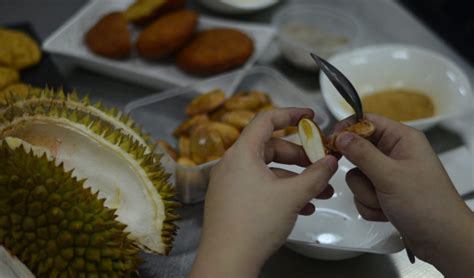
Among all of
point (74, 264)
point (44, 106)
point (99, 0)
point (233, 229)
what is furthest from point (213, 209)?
point (99, 0)

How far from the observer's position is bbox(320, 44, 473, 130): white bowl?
3.03 ft

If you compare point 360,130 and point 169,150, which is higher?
point 360,130

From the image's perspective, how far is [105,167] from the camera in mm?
624

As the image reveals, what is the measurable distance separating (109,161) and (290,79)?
539mm

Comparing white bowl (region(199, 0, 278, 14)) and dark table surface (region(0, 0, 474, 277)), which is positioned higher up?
white bowl (region(199, 0, 278, 14))

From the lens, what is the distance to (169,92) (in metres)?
0.93

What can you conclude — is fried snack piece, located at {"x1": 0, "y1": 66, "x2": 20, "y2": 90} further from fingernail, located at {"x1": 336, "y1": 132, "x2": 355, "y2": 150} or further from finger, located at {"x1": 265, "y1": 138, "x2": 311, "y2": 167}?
fingernail, located at {"x1": 336, "y1": 132, "x2": 355, "y2": 150}

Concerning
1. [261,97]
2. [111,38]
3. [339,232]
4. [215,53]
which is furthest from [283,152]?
[111,38]

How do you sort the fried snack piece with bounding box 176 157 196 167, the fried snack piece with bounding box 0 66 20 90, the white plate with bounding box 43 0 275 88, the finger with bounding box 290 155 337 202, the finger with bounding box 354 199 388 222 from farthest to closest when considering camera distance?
1. the white plate with bounding box 43 0 275 88
2. the fried snack piece with bounding box 0 66 20 90
3. the fried snack piece with bounding box 176 157 196 167
4. the finger with bounding box 354 199 388 222
5. the finger with bounding box 290 155 337 202

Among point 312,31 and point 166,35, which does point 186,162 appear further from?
point 312,31

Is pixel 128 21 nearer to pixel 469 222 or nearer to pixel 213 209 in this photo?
pixel 213 209

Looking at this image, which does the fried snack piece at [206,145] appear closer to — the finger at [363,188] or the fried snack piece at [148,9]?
the finger at [363,188]

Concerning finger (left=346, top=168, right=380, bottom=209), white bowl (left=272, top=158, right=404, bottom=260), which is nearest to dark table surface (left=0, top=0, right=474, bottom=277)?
white bowl (left=272, top=158, right=404, bottom=260)

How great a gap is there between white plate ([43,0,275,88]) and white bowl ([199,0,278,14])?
61 mm
